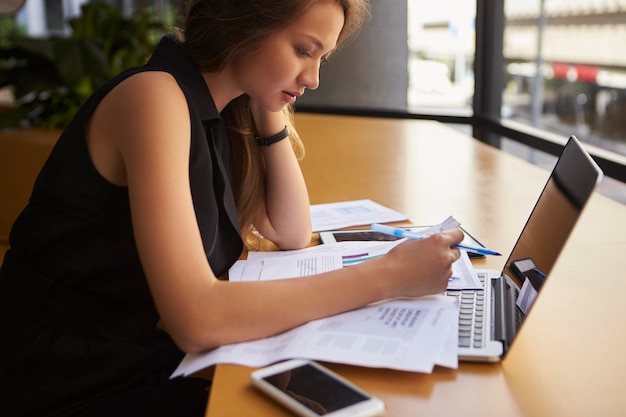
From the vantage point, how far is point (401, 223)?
1584 mm

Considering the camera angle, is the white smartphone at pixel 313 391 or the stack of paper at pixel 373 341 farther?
the stack of paper at pixel 373 341

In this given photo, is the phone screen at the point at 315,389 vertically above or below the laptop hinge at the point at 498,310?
below

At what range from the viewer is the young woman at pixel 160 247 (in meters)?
0.94

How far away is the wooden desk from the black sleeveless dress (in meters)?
0.27

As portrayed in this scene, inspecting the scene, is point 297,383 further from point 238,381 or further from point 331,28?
point 331,28

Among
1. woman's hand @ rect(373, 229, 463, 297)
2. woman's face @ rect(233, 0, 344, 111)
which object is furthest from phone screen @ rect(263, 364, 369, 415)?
woman's face @ rect(233, 0, 344, 111)

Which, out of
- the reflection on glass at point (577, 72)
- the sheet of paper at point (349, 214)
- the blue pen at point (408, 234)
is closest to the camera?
the blue pen at point (408, 234)

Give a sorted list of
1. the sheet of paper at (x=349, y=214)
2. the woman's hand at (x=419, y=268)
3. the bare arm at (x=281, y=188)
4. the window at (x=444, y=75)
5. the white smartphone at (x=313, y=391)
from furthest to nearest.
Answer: the window at (x=444, y=75) → the sheet of paper at (x=349, y=214) → the bare arm at (x=281, y=188) → the woman's hand at (x=419, y=268) → the white smartphone at (x=313, y=391)

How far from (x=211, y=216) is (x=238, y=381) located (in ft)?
1.18

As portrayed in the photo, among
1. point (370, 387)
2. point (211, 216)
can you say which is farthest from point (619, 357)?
point (211, 216)

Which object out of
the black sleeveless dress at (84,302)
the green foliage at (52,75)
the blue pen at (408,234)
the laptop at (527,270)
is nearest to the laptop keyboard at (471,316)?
the laptop at (527,270)

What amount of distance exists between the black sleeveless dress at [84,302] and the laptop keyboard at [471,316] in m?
0.39

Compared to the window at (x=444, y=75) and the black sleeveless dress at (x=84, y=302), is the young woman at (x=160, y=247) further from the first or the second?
the window at (x=444, y=75)

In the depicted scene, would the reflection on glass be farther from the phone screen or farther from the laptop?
the phone screen
